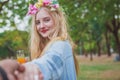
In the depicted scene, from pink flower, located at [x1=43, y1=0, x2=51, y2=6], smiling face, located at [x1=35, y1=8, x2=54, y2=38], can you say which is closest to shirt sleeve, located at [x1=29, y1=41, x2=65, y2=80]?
smiling face, located at [x1=35, y1=8, x2=54, y2=38]

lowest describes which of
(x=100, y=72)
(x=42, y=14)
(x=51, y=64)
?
(x=100, y=72)

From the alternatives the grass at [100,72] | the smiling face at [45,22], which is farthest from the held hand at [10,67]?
the grass at [100,72]

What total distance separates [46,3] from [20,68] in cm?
126

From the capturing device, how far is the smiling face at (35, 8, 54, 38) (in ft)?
5.75

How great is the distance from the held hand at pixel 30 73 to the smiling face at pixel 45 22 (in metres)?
0.79

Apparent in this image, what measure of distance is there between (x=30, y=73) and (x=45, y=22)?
33.7 inches

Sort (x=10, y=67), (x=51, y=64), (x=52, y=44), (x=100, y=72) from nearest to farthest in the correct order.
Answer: (x=10, y=67)
(x=51, y=64)
(x=52, y=44)
(x=100, y=72)

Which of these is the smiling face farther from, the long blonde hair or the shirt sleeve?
the shirt sleeve

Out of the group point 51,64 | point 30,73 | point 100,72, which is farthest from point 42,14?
point 100,72

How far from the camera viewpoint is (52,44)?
142 centimetres

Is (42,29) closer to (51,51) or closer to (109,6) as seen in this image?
(51,51)

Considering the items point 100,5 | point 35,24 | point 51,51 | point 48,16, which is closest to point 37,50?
point 35,24

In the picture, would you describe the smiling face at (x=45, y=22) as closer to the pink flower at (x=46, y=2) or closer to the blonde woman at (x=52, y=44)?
the blonde woman at (x=52, y=44)

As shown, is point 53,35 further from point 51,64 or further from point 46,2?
point 51,64
